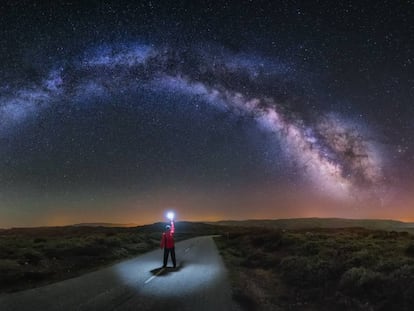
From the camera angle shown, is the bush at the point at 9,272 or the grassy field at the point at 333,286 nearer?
the grassy field at the point at 333,286

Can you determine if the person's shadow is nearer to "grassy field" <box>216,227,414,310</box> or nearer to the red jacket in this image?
the red jacket

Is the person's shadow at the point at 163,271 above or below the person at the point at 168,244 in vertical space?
below

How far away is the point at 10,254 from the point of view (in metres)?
24.7

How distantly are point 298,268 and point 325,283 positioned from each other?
3.50 m

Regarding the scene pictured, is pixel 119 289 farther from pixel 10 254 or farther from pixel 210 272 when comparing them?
pixel 10 254

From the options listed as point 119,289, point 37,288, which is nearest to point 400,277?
point 119,289

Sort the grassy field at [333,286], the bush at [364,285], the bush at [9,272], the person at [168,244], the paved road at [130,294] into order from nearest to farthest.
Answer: the paved road at [130,294], the grassy field at [333,286], the bush at [364,285], the bush at [9,272], the person at [168,244]

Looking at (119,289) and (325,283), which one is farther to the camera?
(325,283)

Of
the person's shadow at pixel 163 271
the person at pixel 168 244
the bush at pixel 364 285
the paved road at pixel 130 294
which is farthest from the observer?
the person at pixel 168 244

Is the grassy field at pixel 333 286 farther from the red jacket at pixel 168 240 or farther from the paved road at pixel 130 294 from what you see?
the red jacket at pixel 168 240

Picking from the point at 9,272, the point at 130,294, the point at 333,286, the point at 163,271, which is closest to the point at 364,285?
the point at 333,286

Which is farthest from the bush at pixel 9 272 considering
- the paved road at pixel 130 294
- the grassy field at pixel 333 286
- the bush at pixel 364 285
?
the bush at pixel 364 285

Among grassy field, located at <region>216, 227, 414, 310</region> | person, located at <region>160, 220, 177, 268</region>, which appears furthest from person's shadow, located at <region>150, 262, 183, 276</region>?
grassy field, located at <region>216, 227, 414, 310</region>

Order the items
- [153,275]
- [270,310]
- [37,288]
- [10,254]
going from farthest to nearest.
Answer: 1. [10,254]
2. [153,275]
3. [37,288]
4. [270,310]
